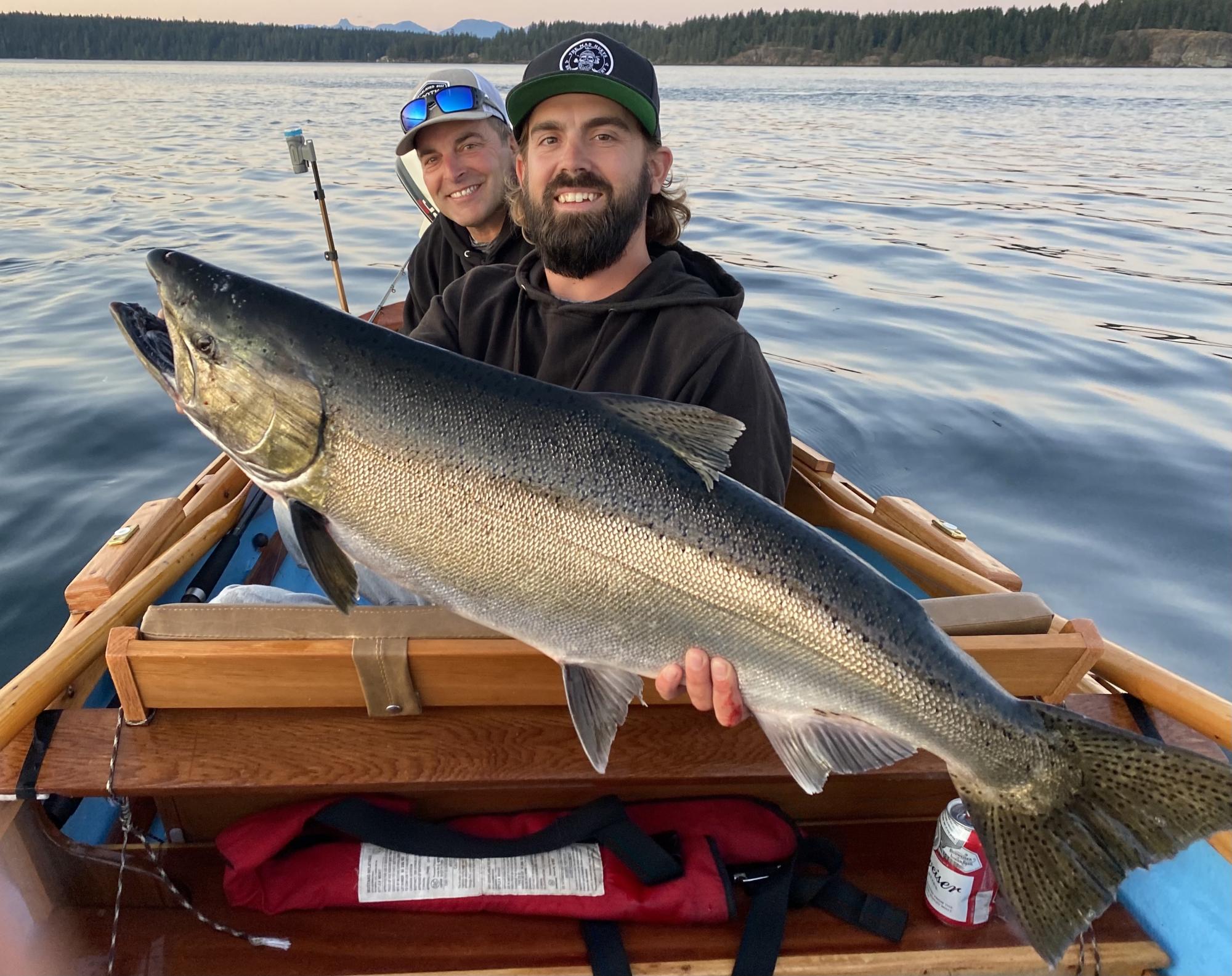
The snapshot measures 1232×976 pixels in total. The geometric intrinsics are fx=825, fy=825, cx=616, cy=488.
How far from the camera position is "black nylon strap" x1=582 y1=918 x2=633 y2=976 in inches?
102

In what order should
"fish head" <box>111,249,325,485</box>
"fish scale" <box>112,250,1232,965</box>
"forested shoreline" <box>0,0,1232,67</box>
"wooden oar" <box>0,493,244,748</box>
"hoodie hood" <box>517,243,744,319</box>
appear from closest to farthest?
"fish scale" <box>112,250,1232,965</box>, "fish head" <box>111,249,325,485</box>, "wooden oar" <box>0,493,244,748</box>, "hoodie hood" <box>517,243,744,319</box>, "forested shoreline" <box>0,0,1232,67</box>

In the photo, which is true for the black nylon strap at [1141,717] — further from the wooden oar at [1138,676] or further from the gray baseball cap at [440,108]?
the gray baseball cap at [440,108]

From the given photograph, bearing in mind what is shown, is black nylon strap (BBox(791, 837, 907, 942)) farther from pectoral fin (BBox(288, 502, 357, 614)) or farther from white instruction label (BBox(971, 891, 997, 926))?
pectoral fin (BBox(288, 502, 357, 614))

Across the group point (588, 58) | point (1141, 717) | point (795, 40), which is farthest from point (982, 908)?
point (795, 40)

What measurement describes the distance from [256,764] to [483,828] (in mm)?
818

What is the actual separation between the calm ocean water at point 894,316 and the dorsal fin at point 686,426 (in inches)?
189

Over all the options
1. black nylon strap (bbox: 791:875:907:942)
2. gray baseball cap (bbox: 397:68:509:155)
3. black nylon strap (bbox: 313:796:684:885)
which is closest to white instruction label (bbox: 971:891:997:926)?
black nylon strap (bbox: 791:875:907:942)

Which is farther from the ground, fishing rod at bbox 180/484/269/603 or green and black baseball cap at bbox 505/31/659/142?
green and black baseball cap at bbox 505/31/659/142

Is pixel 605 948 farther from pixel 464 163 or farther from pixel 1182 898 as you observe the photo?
pixel 464 163

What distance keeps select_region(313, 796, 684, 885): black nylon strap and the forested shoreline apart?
99040mm

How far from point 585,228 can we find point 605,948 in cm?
276

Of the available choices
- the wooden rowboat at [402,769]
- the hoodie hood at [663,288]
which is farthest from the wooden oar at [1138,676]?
the hoodie hood at [663,288]

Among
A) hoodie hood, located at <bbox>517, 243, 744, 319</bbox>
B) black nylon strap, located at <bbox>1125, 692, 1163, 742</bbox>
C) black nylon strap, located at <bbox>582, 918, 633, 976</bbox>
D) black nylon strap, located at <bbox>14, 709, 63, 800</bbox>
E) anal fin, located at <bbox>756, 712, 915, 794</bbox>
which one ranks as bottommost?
black nylon strap, located at <bbox>582, 918, 633, 976</bbox>

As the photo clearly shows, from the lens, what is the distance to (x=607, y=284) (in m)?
3.71
